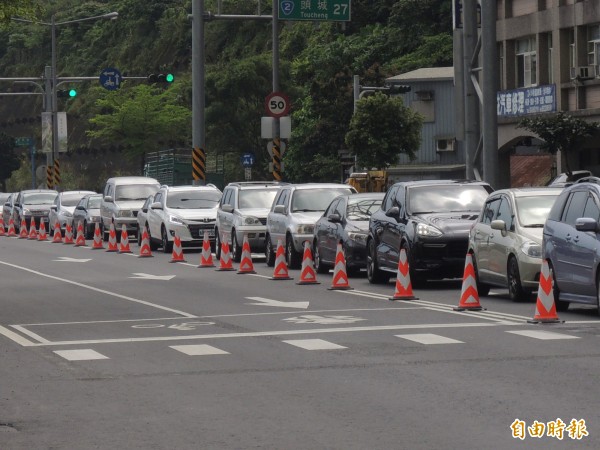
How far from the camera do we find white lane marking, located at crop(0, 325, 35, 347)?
54.7ft

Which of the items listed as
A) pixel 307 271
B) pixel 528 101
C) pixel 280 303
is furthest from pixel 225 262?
pixel 528 101

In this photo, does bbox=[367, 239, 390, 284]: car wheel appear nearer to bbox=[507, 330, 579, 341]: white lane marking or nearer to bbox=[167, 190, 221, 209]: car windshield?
bbox=[507, 330, 579, 341]: white lane marking

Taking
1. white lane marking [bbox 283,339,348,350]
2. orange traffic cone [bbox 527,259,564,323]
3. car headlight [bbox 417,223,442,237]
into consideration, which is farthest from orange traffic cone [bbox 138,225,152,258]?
white lane marking [bbox 283,339,348,350]

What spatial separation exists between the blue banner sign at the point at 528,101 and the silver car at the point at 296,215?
20710 millimetres

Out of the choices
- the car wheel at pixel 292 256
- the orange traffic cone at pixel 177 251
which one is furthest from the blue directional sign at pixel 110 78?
the car wheel at pixel 292 256

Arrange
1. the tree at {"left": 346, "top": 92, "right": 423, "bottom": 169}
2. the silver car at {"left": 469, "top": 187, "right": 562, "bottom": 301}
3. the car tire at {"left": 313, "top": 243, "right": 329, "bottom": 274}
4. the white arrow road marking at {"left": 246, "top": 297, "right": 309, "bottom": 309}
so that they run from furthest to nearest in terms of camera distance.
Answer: the tree at {"left": 346, "top": 92, "right": 423, "bottom": 169}, the car tire at {"left": 313, "top": 243, "right": 329, "bottom": 274}, the white arrow road marking at {"left": 246, "top": 297, "right": 309, "bottom": 309}, the silver car at {"left": 469, "top": 187, "right": 562, "bottom": 301}

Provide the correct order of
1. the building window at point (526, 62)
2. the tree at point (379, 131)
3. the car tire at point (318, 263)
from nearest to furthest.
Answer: the car tire at point (318, 263), the building window at point (526, 62), the tree at point (379, 131)

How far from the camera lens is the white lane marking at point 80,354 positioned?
593 inches

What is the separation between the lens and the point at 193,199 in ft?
133

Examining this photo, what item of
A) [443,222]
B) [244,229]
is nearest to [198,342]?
[443,222]

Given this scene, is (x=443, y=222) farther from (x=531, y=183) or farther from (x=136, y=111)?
(x=136, y=111)

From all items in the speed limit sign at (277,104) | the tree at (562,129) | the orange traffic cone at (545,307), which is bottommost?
the orange traffic cone at (545,307)

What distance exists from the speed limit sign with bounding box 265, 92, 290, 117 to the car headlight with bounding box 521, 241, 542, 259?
76.9 ft

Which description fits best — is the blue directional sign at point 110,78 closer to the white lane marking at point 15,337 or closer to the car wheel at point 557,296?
the car wheel at point 557,296
